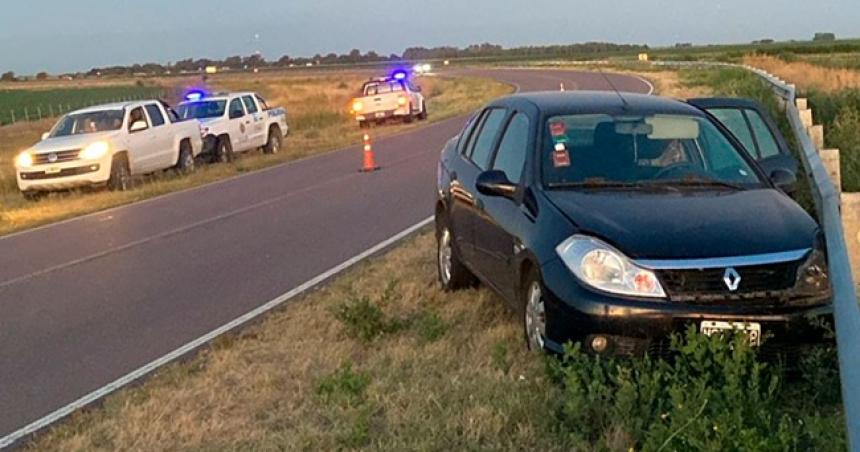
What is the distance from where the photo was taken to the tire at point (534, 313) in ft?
20.0

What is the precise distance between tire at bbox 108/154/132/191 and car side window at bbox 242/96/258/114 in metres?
6.31

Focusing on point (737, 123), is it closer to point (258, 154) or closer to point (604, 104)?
point (604, 104)

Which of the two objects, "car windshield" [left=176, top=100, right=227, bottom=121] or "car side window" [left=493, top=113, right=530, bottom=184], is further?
"car windshield" [left=176, top=100, right=227, bottom=121]

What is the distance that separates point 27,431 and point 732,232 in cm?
415

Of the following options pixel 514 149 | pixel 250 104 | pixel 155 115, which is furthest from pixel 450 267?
pixel 250 104

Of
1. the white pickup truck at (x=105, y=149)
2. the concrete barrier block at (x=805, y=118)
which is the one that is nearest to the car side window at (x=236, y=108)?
the white pickup truck at (x=105, y=149)

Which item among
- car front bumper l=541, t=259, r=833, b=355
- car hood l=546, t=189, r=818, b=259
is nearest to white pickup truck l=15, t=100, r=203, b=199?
car hood l=546, t=189, r=818, b=259

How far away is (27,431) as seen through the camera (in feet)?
20.4

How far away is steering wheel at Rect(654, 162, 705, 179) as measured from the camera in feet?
22.4

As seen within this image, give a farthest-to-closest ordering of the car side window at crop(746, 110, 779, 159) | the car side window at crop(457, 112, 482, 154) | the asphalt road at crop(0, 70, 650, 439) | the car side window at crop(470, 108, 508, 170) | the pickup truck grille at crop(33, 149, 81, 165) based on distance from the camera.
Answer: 1. the pickup truck grille at crop(33, 149, 81, 165)
2. the car side window at crop(746, 110, 779, 159)
3. the car side window at crop(457, 112, 482, 154)
4. the car side window at crop(470, 108, 508, 170)
5. the asphalt road at crop(0, 70, 650, 439)

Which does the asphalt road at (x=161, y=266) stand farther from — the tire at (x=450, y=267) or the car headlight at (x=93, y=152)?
the car headlight at (x=93, y=152)

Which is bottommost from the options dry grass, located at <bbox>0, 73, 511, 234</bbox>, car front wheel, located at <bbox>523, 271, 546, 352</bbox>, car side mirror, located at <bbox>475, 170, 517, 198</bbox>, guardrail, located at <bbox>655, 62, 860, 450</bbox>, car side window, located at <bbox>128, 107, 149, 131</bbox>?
dry grass, located at <bbox>0, 73, 511, 234</bbox>

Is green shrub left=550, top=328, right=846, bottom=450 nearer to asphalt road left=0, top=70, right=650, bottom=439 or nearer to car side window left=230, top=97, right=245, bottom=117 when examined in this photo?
asphalt road left=0, top=70, right=650, bottom=439

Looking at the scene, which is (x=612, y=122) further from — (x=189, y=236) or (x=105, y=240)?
(x=105, y=240)
